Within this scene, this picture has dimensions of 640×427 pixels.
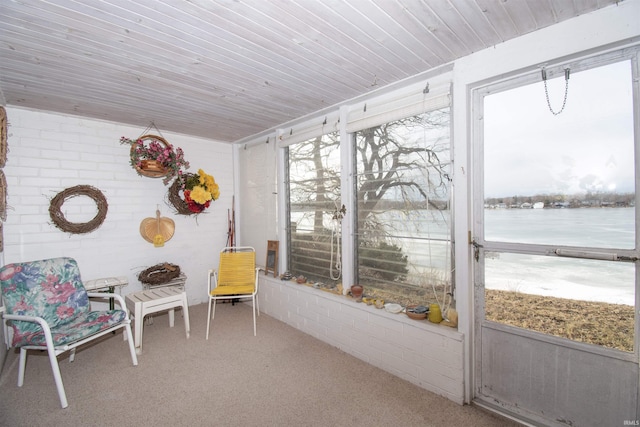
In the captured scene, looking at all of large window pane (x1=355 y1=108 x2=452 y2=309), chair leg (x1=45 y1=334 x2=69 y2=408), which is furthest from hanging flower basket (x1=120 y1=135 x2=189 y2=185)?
large window pane (x1=355 y1=108 x2=452 y2=309)

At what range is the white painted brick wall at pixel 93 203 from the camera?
2982mm

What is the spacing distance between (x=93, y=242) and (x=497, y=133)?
436 cm

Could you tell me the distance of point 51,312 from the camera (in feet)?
8.12

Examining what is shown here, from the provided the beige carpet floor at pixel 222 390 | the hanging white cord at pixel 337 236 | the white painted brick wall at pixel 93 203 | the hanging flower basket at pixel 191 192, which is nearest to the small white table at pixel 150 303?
the beige carpet floor at pixel 222 390

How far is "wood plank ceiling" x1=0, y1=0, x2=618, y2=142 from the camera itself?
5.03 feet

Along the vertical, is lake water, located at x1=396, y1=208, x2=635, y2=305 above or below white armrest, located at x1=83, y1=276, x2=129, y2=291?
above

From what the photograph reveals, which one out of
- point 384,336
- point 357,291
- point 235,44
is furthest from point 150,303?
point 235,44

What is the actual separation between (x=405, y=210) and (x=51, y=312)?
3256 mm

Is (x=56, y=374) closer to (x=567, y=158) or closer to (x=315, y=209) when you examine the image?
(x=315, y=209)

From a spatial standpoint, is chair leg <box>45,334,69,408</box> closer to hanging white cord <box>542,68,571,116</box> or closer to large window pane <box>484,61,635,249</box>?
large window pane <box>484,61,635,249</box>

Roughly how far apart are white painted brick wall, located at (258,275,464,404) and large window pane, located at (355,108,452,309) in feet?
0.86

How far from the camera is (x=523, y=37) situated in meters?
1.81

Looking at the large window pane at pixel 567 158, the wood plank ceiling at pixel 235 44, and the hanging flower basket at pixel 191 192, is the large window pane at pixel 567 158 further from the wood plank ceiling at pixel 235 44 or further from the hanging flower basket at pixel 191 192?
the hanging flower basket at pixel 191 192

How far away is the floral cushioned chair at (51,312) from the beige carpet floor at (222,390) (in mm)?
181
